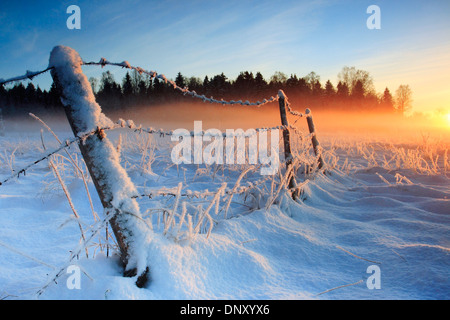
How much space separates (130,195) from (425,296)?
5.15 ft

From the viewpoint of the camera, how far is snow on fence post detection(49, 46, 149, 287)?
1.17 meters

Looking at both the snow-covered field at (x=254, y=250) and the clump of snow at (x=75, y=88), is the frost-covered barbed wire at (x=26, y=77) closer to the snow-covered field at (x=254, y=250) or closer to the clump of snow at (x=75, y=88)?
the clump of snow at (x=75, y=88)

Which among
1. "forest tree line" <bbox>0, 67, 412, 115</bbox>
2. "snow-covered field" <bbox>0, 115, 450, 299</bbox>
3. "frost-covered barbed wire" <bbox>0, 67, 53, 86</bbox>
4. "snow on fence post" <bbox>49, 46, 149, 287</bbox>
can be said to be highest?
"forest tree line" <bbox>0, 67, 412, 115</bbox>

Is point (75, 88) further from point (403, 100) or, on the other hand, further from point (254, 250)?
point (403, 100)

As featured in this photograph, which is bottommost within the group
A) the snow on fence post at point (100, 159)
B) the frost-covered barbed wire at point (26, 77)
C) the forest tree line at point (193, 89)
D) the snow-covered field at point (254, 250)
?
the snow-covered field at point (254, 250)

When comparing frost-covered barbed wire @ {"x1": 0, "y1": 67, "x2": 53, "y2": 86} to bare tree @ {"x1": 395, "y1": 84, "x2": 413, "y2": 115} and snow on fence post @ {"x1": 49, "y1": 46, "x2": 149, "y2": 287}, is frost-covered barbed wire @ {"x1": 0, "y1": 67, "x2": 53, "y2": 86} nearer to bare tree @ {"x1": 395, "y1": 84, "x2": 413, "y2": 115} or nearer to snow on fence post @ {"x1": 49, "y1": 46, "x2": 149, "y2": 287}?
snow on fence post @ {"x1": 49, "y1": 46, "x2": 149, "y2": 287}

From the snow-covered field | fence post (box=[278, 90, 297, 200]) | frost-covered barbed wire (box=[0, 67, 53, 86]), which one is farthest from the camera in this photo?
fence post (box=[278, 90, 297, 200])

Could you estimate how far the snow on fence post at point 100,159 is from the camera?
3.84 ft

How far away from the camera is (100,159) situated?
121 cm

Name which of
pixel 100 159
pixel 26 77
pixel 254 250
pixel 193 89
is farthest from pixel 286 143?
pixel 193 89

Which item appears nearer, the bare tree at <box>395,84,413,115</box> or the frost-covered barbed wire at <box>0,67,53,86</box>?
the frost-covered barbed wire at <box>0,67,53,86</box>

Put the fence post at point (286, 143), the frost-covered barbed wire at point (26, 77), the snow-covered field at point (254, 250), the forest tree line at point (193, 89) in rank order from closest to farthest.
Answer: the frost-covered barbed wire at point (26, 77) < the snow-covered field at point (254, 250) < the fence post at point (286, 143) < the forest tree line at point (193, 89)

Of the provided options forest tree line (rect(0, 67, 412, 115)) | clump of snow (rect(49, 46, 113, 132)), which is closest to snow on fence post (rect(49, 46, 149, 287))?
clump of snow (rect(49, 46, 113, 132))

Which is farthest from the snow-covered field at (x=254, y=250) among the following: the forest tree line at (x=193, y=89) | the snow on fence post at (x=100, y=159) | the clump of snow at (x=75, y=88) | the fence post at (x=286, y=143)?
the forest tree line at (x=193, y=89)
